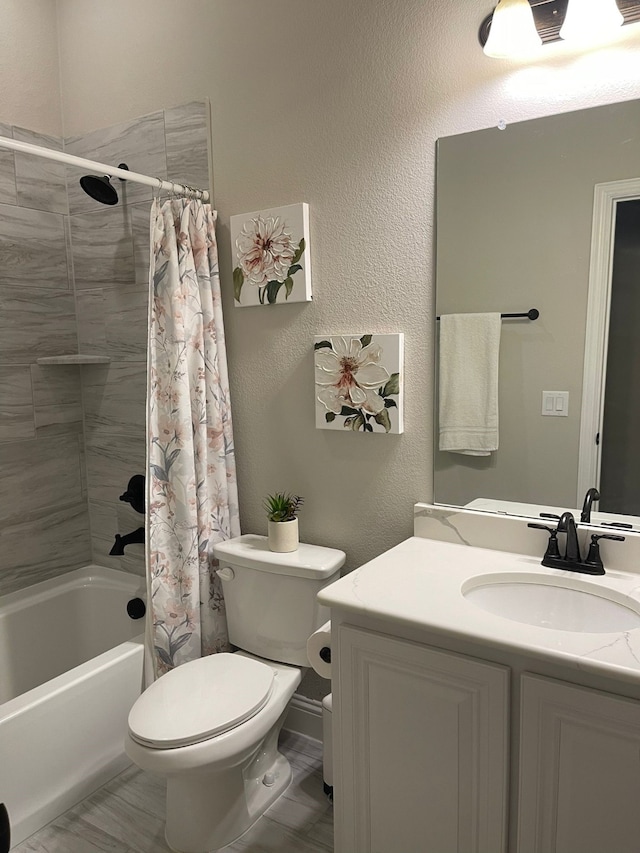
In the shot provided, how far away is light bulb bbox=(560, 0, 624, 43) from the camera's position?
1.44 meters

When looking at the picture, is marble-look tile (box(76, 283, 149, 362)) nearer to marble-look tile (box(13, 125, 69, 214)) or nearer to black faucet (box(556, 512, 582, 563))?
marble-look tile (box(13, 125, 69, 214))

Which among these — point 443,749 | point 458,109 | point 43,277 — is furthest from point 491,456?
point 43,277

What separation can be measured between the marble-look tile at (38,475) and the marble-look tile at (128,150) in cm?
100

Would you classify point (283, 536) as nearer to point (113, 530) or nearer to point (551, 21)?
point (113, 530)

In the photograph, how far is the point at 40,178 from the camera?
2.56m

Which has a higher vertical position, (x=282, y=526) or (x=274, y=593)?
(x=282, y=526)

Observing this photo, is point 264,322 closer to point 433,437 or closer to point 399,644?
point 433,437

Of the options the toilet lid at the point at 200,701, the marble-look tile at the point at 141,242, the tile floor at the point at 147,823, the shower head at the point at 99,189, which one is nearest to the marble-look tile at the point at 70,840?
the tile floor at the point at 147,823

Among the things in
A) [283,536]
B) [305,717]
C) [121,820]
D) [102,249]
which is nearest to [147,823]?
[121,820]

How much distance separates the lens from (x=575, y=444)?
64.9 inches

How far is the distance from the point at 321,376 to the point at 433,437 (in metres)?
0.41

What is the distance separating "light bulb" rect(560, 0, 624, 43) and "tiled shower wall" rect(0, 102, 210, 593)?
1.32 meters

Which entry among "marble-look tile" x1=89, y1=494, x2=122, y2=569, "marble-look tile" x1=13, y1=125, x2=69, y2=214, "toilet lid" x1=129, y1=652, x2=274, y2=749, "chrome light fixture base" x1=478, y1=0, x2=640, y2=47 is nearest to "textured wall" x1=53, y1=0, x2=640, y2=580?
"chrome light fixture base" x1=478, y1=0, x2=640, y2=47

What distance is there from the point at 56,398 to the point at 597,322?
2.09 m
